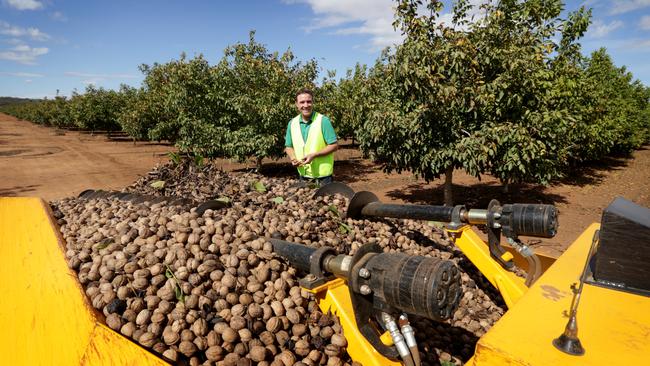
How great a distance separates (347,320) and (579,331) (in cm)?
89

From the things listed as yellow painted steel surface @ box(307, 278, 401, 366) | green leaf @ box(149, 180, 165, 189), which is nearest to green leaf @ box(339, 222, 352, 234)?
yellow painted steel surface @ box(307, 278, 401, 366)

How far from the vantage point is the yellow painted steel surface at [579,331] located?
1083 mm

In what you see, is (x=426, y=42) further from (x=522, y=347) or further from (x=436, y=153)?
(x=522, y=347)

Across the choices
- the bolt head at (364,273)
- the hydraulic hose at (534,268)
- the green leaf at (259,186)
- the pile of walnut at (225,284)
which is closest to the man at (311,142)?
the green leaf at (259,186)

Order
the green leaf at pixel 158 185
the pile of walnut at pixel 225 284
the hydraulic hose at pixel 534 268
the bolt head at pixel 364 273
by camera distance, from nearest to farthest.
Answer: the bolt head at pixel 364 273 → the pile of walnut at pixel 225 284 → the hydraulic hose at pixel 534 268 → the green leaf at pixel 158 185

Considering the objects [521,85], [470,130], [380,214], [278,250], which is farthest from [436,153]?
[278,250]

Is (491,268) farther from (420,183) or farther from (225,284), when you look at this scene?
(420,183)

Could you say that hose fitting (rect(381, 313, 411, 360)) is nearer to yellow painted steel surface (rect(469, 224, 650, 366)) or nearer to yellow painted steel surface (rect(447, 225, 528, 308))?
yellow painted steel surface (rect(469, 224, 650, 366))

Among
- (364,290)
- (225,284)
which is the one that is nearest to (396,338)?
(364,290)

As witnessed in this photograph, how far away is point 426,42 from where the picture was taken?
6.29 metres

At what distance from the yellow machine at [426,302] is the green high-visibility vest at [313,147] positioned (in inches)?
96.7

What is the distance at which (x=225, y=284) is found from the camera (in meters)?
1.97

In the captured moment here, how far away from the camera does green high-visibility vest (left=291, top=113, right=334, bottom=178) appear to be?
4.50 m

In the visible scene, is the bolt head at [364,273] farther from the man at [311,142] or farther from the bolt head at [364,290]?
the man at [311,142]
